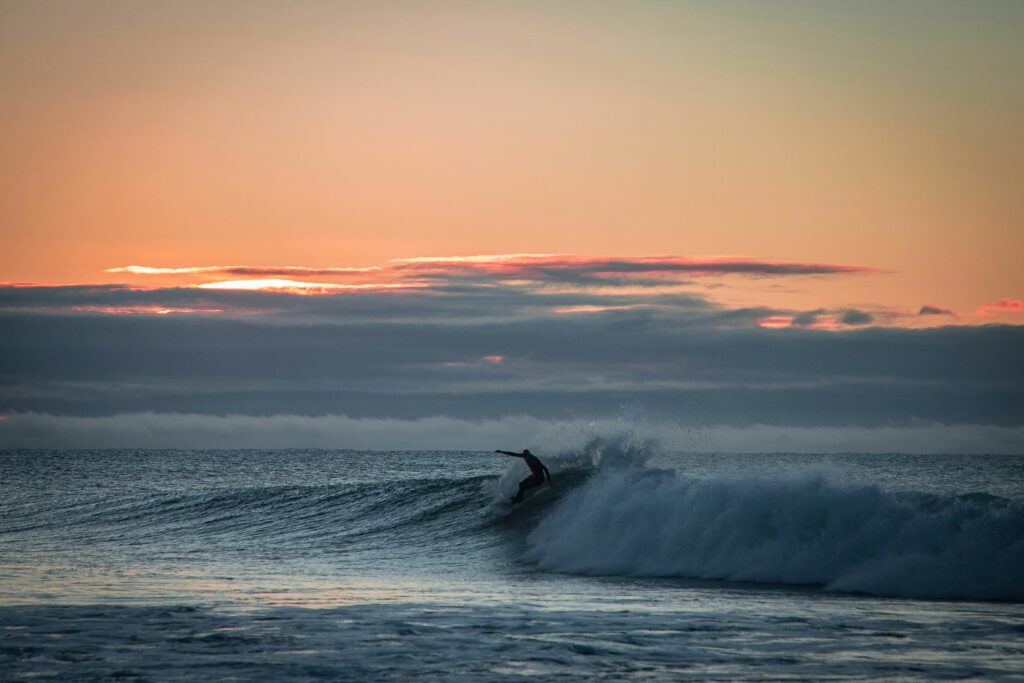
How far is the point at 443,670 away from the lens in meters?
10.6

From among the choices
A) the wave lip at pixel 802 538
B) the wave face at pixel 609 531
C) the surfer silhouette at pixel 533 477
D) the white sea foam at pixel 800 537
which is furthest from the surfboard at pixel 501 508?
the wave lip at pixel 802 538

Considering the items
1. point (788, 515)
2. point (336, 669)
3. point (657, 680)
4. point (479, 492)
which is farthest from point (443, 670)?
point (479, 492)

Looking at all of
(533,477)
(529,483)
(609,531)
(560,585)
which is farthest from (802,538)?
(529,483)

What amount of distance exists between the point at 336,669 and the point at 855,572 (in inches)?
394

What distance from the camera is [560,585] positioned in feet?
57.3

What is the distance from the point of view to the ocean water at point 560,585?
11062 mm

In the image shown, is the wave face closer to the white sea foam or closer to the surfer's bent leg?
the white sea foam

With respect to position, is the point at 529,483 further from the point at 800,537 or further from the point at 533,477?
the point at 800,537

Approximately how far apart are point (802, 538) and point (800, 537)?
0.04 m

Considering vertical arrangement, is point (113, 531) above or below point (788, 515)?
Answer: below

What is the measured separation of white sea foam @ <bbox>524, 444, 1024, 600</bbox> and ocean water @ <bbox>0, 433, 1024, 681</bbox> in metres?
0.04

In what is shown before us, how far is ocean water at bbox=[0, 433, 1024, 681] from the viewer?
11.1m

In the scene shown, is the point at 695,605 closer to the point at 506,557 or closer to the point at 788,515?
the point at 788,515

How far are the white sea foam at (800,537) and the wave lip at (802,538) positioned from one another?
21mm
